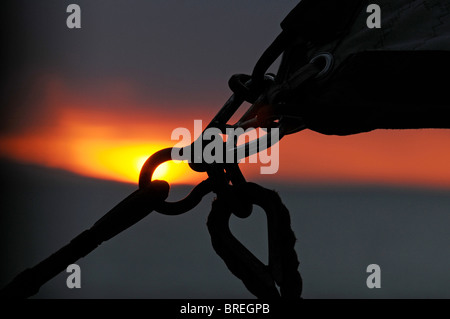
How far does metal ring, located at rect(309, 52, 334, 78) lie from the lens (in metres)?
1.17

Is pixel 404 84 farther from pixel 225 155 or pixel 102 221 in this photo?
pixel 102 221

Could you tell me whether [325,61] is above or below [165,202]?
above

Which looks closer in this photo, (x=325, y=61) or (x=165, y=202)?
(x=325, y=61)

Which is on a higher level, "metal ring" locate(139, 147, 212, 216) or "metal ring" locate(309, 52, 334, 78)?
"metal ring" locate(309, 52, 334, 78)

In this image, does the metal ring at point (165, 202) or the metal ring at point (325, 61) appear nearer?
the metal ring at point (325, 61)

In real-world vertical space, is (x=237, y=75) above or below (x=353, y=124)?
above

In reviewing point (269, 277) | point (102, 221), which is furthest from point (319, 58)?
point (102, 221)

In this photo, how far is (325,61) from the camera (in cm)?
119

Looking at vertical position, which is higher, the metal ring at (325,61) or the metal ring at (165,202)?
the metal ring at (325,61)

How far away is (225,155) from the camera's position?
4.32 feet

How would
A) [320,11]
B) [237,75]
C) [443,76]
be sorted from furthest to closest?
[237,75], [320,11], [443,76]

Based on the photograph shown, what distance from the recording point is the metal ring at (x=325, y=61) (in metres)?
1.17

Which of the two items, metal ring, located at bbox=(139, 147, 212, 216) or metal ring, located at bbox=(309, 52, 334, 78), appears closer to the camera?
metal ring, located at bbox=(309, 52, 334, 78)
